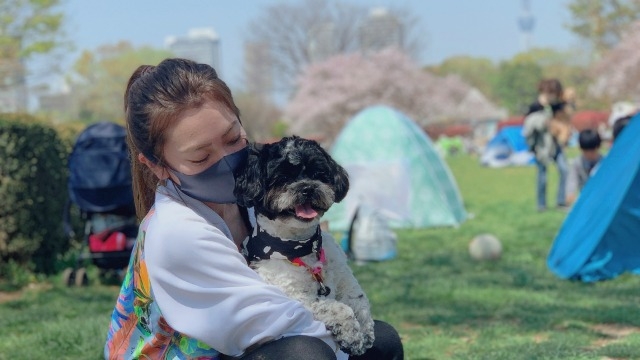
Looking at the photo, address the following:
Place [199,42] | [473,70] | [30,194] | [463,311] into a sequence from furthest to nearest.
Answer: [199,42]
[473,70]
[30,194]
[463,311]

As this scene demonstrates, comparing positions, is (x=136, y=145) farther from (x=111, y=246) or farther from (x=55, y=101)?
(x=55, y=101)

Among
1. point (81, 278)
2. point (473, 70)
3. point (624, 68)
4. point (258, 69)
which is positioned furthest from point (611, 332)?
point (473, 70)

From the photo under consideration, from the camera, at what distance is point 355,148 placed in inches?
494

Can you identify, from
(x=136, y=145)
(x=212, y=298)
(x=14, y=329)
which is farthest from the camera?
(x=14, y=329)

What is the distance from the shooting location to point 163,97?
2.27m

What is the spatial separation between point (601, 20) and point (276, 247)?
46.8m

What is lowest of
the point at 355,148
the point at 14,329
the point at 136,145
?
the point at 355,148

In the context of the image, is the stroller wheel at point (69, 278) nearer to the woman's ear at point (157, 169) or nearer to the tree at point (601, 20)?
the woman's ear at point (157, 169)

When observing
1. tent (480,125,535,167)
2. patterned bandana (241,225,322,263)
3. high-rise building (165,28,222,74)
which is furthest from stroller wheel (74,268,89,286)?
high-rise building (165,28,222,74)

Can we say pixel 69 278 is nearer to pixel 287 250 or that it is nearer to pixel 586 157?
pixel 287 250

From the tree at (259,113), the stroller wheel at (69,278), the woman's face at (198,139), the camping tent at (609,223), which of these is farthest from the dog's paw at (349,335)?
the tree at (259,113)

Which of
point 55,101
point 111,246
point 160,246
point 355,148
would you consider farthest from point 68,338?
point 55,101

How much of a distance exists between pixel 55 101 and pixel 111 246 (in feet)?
307

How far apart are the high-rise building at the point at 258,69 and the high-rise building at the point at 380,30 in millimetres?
6666
